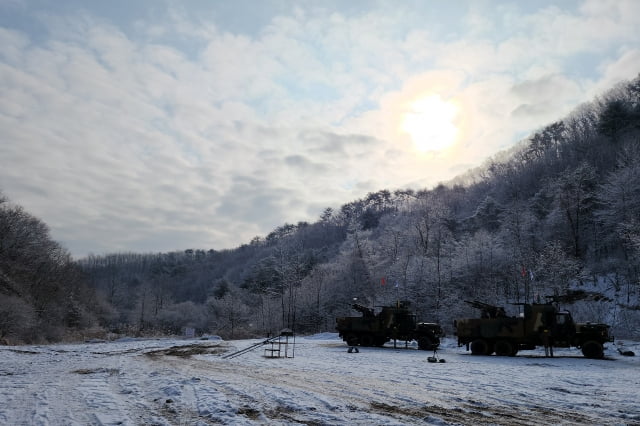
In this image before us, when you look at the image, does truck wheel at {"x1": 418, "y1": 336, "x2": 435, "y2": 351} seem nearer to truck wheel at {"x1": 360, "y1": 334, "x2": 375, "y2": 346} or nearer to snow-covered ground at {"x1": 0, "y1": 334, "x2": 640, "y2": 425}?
truck wheel at {"x1": 360, "y1": 334, "x2": 375, "y2": 346}

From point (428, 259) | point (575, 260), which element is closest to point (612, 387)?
point (575, 260)

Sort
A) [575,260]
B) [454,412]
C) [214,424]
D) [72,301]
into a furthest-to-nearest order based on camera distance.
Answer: [72,301] < [575,260] < [454,412] < [214,424]

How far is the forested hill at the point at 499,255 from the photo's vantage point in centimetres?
4403

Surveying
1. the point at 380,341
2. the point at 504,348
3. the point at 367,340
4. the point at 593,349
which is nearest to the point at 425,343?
the point at 380,341

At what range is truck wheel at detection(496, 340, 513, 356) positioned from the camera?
23141mm

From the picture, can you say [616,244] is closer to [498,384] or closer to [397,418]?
[498,384]

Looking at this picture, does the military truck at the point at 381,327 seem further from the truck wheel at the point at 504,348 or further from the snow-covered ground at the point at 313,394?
the snow-covered ground at the point at 313,394

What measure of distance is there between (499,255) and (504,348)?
2916 centimetres

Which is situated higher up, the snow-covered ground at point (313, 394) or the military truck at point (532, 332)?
the military truck at point (532, 332)

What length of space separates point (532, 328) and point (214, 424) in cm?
1894

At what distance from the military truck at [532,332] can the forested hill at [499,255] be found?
4.48 meters

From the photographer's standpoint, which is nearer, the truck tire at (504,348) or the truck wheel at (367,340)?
the truck tire at (504,348)

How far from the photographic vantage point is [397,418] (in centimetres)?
834

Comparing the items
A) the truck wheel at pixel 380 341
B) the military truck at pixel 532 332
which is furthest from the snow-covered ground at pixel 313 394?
the truck wheel at pixel 380 341
